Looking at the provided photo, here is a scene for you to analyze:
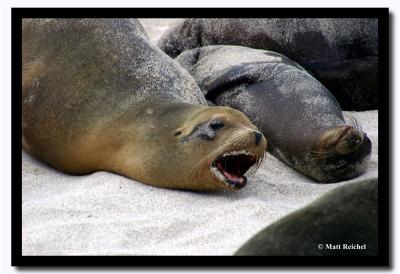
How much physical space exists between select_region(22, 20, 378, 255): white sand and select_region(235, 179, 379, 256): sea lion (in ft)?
1.48

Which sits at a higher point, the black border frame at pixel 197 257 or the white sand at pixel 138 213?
the black border frame at pixel 197 257

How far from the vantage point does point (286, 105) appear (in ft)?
22.3

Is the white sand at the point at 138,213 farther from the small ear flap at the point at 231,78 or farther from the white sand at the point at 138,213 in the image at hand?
the small ear flap at the point at 231,78

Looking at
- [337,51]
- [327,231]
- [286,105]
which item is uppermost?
[337,51]

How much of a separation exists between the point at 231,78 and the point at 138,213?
2.37 metres

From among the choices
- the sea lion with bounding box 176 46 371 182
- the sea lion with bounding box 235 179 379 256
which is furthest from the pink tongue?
the sea lion with bounding box 235 179 379 256

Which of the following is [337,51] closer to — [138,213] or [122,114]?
[122,114]

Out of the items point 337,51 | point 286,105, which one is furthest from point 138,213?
point 337,51

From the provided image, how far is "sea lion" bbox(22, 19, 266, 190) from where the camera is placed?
5.55 meters

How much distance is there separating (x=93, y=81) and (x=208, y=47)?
2.17 m

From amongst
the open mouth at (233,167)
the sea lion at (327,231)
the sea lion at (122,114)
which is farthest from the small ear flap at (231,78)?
the sea lion at (327,231)

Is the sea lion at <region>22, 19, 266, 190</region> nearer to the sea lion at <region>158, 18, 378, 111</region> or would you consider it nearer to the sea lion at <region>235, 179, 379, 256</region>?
the sea lion at <region>235, 179, 379, 256</region>

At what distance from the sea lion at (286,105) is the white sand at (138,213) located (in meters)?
0.28

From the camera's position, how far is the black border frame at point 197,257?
4246 millimetres
